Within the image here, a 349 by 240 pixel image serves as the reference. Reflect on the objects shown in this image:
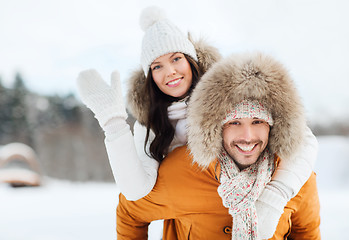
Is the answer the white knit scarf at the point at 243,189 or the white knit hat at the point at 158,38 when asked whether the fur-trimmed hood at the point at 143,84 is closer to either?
the white knit hat at the point at 158,38

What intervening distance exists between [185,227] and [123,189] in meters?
0.37

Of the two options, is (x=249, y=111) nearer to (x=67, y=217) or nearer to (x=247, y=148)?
(x=247, y=148)

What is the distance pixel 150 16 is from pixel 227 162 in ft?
3.80

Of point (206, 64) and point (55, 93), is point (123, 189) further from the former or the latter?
point (55, 93)

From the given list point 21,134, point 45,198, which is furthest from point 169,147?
point 21,134

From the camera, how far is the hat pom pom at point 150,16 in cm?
203

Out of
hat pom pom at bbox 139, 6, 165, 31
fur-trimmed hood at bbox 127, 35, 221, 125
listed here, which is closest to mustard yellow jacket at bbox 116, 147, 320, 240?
fur-trimmed hood at bbox 127, 35, 221, 125

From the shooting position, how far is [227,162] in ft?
4.62

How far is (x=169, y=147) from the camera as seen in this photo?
1.84 m

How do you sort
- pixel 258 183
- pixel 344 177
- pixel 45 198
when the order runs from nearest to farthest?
pixel 258 183 < pixel 45 198 < pixel 344 177

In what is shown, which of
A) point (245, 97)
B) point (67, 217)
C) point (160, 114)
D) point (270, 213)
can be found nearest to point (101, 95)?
point (160, 114)

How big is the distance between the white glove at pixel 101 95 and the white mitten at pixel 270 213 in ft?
2.47

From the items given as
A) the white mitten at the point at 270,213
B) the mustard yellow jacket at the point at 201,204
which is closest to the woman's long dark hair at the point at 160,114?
the mustard yellow jacket at the point at 201,204

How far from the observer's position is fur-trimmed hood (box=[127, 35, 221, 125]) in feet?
6.54
